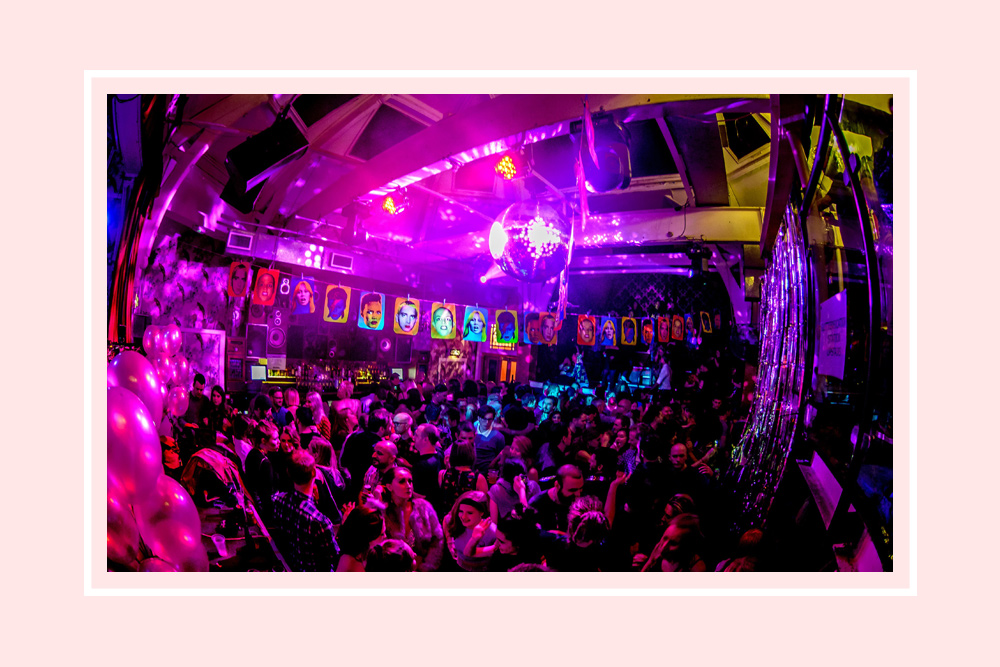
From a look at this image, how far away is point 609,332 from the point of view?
130 inches

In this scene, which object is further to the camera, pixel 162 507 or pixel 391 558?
pixel 391 558

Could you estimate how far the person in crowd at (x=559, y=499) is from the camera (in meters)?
2.79

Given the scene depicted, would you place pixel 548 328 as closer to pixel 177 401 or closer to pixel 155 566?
pixel 177 401

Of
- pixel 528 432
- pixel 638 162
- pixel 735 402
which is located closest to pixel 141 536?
pixel 528 432

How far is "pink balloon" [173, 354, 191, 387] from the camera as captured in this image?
2992 millimetres

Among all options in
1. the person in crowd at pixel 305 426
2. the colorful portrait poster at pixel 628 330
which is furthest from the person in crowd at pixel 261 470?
the colorful portrait poster at pixel 628 330

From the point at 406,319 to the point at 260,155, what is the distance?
1305mm

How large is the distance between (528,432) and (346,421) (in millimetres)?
1109

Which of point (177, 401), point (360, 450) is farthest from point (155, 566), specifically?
point (360, 450)

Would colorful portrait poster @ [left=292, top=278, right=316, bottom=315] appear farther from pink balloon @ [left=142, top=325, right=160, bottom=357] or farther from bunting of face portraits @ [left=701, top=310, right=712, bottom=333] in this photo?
bunting of face portraits @ [left=701, top=310, right=712, bottom=333]

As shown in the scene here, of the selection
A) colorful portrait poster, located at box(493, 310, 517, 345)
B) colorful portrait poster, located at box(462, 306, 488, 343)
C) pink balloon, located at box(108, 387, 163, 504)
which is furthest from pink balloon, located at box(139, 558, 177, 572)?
colorful portrait poster, located at box(493, 310, 517, 345)

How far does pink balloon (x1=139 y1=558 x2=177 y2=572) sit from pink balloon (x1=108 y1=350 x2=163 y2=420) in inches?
28.7
